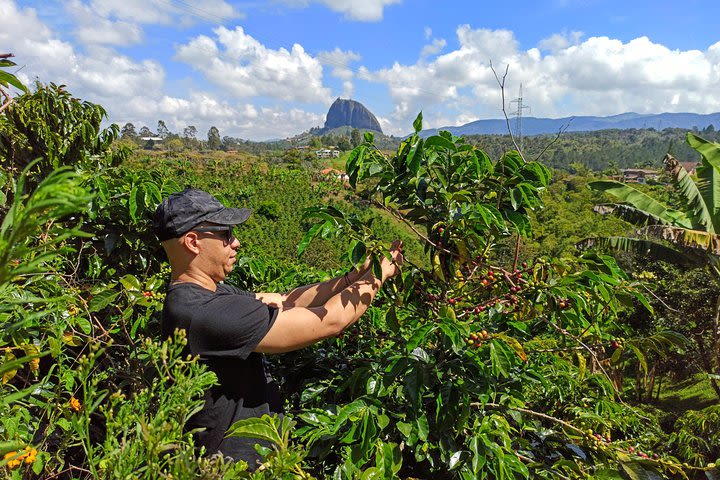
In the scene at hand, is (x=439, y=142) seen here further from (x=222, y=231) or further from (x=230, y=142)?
(x=230, y=142)

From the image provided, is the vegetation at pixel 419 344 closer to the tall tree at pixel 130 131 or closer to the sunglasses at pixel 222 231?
the sunglasses at pixel 222 231

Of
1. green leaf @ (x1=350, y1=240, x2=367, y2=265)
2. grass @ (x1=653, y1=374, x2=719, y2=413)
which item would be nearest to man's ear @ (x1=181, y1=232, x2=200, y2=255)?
green leaf @ (x1=350, y1=240, x2=367, y2=265)

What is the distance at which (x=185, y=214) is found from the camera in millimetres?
1557

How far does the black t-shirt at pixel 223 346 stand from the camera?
1.45m

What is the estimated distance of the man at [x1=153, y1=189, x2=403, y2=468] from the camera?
1463 mm

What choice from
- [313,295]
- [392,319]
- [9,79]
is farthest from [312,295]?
[9,79]

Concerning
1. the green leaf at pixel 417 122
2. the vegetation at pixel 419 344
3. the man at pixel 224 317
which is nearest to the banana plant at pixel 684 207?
the vegetation at pixel 419 344

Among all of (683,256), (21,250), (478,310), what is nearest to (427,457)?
(478,310)

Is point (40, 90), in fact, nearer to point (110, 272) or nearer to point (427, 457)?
point (110, 272)

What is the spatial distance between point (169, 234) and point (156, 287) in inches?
37.0

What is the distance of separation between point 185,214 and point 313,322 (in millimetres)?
588

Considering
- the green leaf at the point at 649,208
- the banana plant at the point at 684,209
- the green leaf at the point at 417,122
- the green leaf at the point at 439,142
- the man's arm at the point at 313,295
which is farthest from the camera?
the green leaf at the point at 649,208

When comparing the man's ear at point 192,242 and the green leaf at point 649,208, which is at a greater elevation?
the man's ear at point 192,242

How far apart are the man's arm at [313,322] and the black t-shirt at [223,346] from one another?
1.6 inches
